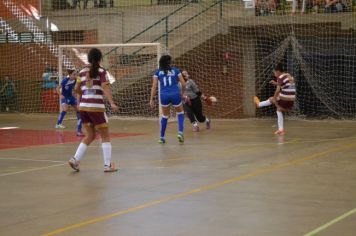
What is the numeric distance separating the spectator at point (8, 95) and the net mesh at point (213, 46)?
2.3 inches

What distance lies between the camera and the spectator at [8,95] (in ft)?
95.2

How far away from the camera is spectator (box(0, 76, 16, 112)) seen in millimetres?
29031

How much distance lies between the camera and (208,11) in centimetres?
2580

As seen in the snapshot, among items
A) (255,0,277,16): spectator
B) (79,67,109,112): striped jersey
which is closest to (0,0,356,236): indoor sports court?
(79,67,109,112): striped jersey

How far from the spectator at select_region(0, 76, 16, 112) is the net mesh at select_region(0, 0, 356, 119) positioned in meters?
0.06

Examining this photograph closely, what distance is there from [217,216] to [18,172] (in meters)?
5.00

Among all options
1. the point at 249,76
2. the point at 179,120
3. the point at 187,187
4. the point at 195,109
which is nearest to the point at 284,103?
the point at 195,109

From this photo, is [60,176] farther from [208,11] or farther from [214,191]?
[208,11]

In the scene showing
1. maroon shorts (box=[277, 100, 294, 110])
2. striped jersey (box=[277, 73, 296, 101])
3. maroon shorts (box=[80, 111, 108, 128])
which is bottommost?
maroon shorts (box=[277, 100, 294, 110])

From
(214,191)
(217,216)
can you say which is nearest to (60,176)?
(214,191)

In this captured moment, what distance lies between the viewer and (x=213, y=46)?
2531 centimetres

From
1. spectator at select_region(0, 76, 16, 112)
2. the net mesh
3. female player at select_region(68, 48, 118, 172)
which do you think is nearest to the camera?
female player at select_region(68, 48, 118, 172)

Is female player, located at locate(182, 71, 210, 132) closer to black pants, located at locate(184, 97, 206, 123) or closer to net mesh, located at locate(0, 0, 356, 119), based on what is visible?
black pants, located at locate(184, 97, 206, 123)

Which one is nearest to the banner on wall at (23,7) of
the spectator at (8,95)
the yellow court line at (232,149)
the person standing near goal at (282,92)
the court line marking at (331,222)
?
the spectator at (8,95)
